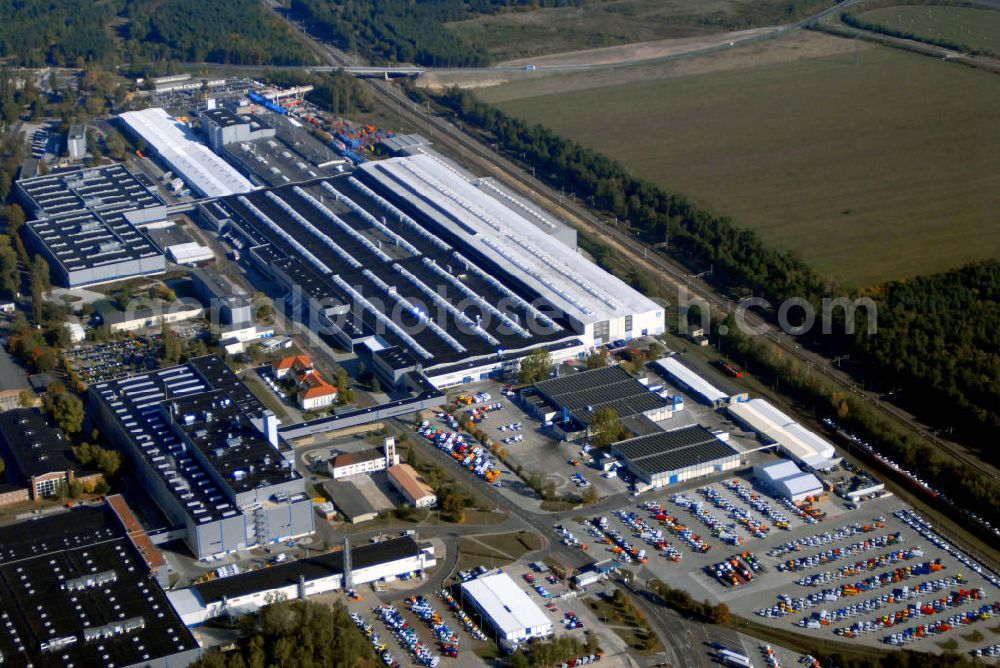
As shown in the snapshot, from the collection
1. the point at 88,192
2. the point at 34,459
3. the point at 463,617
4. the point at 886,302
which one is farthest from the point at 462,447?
the point at 88,192

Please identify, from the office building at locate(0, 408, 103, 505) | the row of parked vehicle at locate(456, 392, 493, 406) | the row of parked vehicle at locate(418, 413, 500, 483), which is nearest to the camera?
the office building at locate(0, 408, 103, 505)

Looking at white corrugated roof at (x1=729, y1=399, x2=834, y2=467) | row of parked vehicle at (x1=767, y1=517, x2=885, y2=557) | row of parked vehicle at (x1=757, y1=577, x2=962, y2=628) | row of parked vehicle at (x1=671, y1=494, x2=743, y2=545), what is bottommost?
row of parked vehicle at (x1=757, y1=577, x2=962, y2=628)

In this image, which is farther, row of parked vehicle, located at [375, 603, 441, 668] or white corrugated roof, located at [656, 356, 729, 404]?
white corrugated roof, located at [656, 356, 729, 404]

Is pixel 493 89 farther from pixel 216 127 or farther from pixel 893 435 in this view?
pixel 893 435

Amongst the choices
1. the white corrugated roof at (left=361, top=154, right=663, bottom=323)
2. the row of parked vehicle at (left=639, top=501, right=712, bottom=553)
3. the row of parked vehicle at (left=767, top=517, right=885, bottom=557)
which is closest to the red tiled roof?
the white corrugated roof at (left=361, top=154, right=663, bottom=323)

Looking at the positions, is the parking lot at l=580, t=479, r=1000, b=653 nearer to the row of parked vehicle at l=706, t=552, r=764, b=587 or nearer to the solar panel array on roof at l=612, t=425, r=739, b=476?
the row of parked vehicle at l=706, t=552, r=764, b=587

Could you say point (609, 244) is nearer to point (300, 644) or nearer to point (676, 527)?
point (676, 527)

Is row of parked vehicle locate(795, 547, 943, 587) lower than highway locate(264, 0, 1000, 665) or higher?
lower
